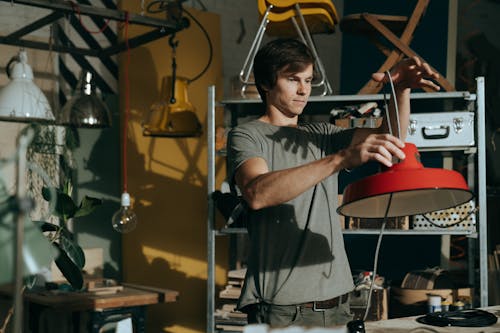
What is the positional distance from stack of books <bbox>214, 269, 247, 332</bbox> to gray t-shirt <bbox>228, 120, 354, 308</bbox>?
192cm

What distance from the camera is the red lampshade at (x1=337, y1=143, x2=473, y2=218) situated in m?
1.40

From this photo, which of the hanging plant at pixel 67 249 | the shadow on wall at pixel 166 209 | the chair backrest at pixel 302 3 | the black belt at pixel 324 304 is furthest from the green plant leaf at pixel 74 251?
the chair backrest at pixel 302 3

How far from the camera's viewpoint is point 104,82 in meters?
4.98

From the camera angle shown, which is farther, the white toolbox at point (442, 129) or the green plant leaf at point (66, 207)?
the white toolbox at point (442, 129)

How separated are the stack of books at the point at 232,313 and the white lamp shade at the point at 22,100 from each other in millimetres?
1528

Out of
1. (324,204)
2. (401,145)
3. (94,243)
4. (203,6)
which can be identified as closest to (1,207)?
(401,145)

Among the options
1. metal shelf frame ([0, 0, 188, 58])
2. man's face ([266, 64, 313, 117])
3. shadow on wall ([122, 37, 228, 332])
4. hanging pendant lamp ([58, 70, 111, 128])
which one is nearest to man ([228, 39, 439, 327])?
man's face ([266, 64, 313, 117])

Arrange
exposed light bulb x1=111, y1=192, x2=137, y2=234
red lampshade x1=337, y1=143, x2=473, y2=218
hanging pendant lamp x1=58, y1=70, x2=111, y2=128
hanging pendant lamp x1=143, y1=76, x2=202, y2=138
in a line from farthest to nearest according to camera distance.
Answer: hanging pendant lamp x1=143, y1=76, x2=202, y2=138 → exposed light bulb x1=111, y1=192, x2=137, y2=234 → hanging pendant lamp x1=58, y1=70, x2=111, y2=128 → red lampshade x1=337, y1=143, x2=473, y2=218

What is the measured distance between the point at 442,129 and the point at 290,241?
6.46ft

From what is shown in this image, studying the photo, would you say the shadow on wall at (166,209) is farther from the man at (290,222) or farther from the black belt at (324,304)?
the black belt at (324,304)

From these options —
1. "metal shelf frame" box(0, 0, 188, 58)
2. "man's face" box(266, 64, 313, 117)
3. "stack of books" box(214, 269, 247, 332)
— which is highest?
"metal shelf frame" box(0, 0, 188, 58)

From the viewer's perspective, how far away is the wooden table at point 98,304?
3.92 m

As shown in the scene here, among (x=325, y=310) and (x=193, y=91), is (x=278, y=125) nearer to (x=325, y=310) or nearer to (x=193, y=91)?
(x=325, y=310)

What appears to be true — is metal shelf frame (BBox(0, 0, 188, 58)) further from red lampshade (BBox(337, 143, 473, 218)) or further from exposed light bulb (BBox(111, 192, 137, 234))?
red lampshade (BBox(337, 143, 473, 218))
